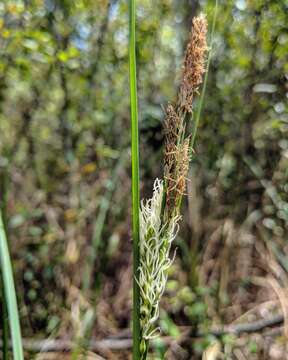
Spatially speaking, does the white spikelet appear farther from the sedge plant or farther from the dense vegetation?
the dense vegetation

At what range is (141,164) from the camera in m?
2.48

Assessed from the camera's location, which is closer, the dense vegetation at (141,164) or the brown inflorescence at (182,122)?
the brown inflorescence at (182,122)

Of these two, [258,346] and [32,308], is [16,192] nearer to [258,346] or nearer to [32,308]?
[32,308]

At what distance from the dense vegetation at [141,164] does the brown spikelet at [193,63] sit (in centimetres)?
138

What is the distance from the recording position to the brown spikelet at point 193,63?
44cm

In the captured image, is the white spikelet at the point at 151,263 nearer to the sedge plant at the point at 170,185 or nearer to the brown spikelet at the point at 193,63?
the sedge plant at the point at 170,185

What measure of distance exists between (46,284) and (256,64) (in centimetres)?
169

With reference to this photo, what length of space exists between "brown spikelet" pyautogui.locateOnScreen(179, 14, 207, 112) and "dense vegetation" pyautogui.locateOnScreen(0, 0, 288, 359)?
1383mm

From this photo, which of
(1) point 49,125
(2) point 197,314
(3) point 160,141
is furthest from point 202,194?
(1) point 49,125

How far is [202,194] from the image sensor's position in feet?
7.89

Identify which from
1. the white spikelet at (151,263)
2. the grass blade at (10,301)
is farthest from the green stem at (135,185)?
the grass blade at (10,301)

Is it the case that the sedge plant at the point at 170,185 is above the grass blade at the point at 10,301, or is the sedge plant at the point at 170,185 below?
above

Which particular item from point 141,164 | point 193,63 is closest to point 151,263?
point 193,63

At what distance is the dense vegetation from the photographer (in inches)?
79.8
